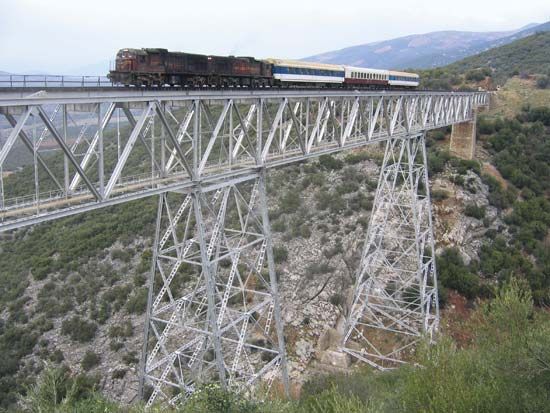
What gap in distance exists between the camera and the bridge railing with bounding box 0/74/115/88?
818 centimetres

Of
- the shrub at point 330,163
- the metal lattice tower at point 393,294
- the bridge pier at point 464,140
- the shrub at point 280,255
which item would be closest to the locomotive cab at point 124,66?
the metal lattice tower at point 393,294

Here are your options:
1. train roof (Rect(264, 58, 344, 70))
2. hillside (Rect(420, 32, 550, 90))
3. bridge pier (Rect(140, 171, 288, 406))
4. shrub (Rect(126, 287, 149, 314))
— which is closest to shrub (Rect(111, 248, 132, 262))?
shrub (Rect(126, 287, 149, 314))

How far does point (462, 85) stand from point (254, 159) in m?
36.9

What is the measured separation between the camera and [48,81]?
8.89m

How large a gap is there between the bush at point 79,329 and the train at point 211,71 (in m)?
11.3

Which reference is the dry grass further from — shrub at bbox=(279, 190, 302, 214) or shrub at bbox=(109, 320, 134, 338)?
shrub at bbox=(109, 320, 134, 338)

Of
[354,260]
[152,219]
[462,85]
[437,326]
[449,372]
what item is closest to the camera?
[449,372]

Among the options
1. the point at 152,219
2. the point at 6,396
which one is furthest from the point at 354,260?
the point at 6,396

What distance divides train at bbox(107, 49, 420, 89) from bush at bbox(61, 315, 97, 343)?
11.3 metres

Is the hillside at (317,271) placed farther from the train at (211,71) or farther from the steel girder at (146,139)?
the train at (211,71)

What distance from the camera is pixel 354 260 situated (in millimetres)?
24562

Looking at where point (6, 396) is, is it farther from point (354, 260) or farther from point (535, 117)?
point (535, 117)

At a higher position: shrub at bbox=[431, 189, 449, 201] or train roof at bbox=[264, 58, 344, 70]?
train roof at bbox=[264, 58, 344, 70]

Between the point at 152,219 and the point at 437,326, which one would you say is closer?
the point at 437,326
